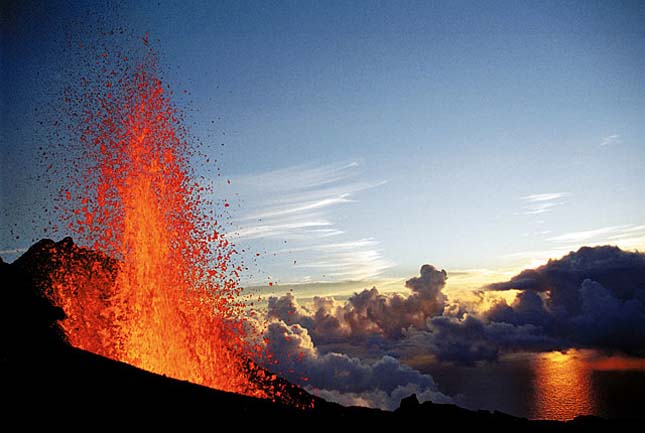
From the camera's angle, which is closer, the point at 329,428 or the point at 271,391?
the point at 329,428

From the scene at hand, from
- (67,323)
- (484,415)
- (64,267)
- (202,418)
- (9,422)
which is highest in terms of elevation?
(64,267)

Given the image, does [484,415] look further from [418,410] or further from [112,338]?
[112,338]

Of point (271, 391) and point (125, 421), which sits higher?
point (125, 421)

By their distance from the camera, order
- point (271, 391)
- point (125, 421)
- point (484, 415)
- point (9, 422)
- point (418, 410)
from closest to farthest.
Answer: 1. point (9, 422)
2. point (125, 421)
3. point (418, 410)
4. point (484, 415)
5. point (271, 391)

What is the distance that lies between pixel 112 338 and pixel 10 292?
22.7m

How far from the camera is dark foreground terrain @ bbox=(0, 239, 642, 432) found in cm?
4053

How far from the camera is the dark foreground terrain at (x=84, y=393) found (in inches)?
1596

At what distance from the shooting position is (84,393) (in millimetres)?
45844

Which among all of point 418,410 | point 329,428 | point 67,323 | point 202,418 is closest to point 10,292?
point 67,323

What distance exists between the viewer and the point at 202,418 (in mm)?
50219

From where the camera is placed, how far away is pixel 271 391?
143 metres

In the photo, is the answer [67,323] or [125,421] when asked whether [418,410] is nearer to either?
[67,323]

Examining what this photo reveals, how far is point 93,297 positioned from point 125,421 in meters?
76.6

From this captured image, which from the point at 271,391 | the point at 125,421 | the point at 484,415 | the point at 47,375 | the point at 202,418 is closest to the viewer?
the point at 125,421
